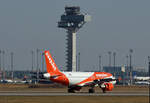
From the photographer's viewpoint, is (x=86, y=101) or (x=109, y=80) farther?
(x=109, y=80)

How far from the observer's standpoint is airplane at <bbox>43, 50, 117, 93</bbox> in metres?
98.8

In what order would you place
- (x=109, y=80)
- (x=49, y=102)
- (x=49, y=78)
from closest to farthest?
(x=49, y=102) → (x=49, y=78) → (x=109, y=80)

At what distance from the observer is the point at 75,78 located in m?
102

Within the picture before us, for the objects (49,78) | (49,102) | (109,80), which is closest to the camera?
(49,102)

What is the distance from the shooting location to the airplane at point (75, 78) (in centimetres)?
9875

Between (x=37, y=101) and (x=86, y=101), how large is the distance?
246 inches

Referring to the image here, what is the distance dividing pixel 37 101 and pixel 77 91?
1426 inches

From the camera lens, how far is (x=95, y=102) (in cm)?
6962

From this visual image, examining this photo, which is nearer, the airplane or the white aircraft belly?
the airplane

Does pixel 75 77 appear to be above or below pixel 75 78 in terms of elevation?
above

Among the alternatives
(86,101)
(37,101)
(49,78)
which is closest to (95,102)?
(86,101)

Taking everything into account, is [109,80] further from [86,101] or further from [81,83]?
[86,101]

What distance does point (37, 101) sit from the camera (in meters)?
70.7

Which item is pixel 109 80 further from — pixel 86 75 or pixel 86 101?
pixel 86 101
